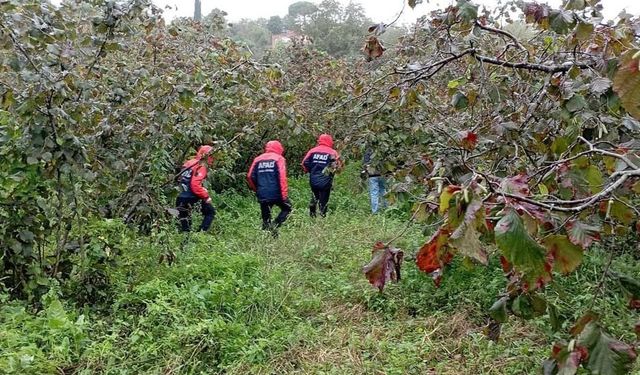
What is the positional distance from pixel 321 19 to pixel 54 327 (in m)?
26.6

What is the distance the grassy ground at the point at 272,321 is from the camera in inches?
146

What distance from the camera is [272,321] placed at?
14.5 feet

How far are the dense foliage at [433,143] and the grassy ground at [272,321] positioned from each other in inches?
9.1

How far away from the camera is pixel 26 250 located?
424cm

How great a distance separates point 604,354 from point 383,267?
60cm

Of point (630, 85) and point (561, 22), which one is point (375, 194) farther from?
point (630, 85)

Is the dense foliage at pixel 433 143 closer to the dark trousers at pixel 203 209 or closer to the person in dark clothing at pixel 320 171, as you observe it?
the dark trousers at pixel 203 209

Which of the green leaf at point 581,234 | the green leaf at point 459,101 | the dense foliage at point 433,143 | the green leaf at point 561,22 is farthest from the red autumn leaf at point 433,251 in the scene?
the green leaf at point 459,101

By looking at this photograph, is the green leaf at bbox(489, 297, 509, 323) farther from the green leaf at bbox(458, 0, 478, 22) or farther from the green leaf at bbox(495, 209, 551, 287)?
the green leaf at bbox(458, 0, 478, 22)

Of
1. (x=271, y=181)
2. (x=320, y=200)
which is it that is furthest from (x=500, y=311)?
(x=320, y=200)

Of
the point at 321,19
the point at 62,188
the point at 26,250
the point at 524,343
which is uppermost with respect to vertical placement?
the point at 321,19

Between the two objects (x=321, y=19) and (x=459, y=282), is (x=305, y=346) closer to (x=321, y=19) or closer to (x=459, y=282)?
(x=459, y=282)

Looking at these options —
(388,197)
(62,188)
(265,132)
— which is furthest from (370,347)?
(265,132)

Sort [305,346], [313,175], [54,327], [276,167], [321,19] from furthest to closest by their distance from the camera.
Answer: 1. [321,19]
2. [313,175]
3. [276,167]
4. [305,346]
5. [54,327]
